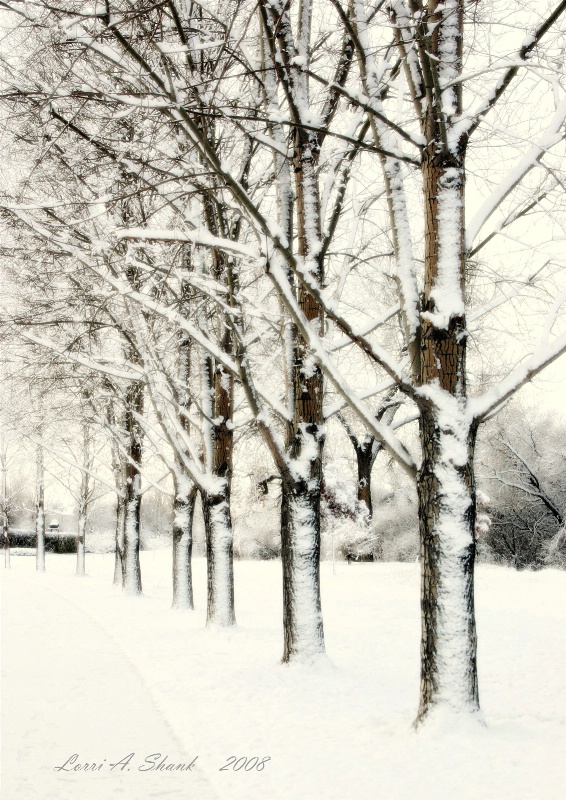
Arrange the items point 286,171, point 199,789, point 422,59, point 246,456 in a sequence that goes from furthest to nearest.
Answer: point 246,456 → point 286,171 → point 422,59 → point 199,789

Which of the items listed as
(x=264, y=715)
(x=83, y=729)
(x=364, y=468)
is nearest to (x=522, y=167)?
(x=264, y=715)

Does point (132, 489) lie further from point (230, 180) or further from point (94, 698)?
point (230, 180)

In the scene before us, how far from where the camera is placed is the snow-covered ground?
4012 mm

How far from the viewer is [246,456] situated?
15922 mm

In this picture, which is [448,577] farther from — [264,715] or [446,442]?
[264,715]

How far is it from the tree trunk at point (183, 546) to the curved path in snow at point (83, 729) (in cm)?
356

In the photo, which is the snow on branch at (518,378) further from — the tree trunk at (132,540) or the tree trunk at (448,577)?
the tree trunk at (132,540)

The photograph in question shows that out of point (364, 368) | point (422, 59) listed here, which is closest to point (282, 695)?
point (422, 59)

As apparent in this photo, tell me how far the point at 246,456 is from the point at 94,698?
31.9 ft

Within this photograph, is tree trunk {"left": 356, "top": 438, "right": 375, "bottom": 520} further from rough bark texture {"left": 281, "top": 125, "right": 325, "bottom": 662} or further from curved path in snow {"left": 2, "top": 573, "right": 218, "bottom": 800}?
rough bark texture {"left": 281, "top": 125, "right": 325, "bottom": 662}

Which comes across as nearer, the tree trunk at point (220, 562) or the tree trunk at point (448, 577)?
the tree trunk at point (448, 577)

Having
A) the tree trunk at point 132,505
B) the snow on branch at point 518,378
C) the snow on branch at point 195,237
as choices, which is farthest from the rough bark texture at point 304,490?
the tree trunk at point 132,505

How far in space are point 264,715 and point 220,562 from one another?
4.55 m

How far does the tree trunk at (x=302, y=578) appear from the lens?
7.02 metres
